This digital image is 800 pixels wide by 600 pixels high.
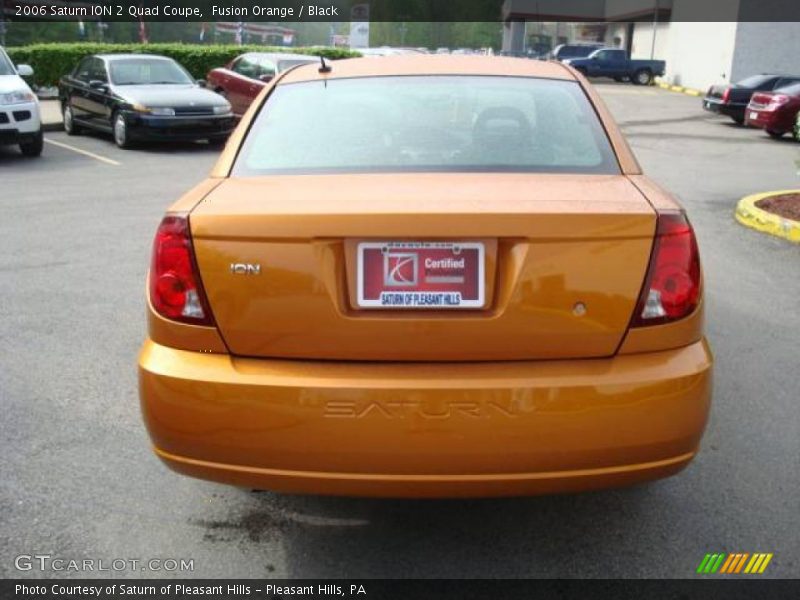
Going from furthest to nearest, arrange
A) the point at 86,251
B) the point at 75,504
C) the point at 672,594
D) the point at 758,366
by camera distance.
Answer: the point at 86,251 → the point at 758,366 → the point at 75,504 → the point at 672,594

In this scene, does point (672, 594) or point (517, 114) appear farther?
point (517, 114)

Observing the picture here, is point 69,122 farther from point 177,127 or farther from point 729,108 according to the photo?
point 729,108

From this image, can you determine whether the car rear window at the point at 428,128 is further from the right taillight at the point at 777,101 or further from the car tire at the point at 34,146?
the right taillight at the point at 777,101

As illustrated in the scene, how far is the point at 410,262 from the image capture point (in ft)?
8.08

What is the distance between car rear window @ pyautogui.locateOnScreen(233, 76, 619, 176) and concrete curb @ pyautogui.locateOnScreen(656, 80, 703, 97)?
32.6 m

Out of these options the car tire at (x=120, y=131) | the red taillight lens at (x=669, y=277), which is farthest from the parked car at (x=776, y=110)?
the red taillight lens at (x=669, y=277)

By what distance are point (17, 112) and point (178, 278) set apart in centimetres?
1123

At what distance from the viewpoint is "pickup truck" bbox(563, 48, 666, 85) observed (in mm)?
39875

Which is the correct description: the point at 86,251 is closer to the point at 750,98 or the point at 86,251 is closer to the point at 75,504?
the point at 75,504

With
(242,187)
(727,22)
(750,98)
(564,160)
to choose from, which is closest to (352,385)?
(242,187)

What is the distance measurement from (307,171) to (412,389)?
990mm

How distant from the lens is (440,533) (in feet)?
10.1

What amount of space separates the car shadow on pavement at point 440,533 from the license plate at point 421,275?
0.98 metres

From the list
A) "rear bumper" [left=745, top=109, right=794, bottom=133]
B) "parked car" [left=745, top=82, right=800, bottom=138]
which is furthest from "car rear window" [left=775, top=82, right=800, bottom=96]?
"rear bumper" [left=745, top=109, right=794, bottom=133]
